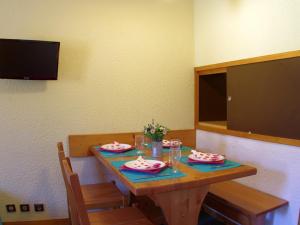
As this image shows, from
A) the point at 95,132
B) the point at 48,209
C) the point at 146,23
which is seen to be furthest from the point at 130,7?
the point at 48,209

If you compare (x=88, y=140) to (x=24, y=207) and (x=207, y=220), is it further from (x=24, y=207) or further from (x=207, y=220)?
(x=207, y=220)

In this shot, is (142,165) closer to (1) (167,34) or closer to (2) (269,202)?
(2) (269,202)

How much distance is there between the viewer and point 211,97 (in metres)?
3.00

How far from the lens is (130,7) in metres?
2.66

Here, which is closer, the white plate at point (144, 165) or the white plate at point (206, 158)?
the white plate at point (144, 165)

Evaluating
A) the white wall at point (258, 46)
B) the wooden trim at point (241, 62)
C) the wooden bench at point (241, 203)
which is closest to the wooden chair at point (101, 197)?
the wooden bench at point (241, 203)

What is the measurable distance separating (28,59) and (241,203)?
81.3 inches

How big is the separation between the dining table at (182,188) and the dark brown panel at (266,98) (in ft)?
1.64

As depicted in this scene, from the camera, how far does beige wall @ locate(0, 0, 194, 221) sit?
7.80ft

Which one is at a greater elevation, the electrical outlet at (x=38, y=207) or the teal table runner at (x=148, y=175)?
the teal table runner at (x=148, y=175)

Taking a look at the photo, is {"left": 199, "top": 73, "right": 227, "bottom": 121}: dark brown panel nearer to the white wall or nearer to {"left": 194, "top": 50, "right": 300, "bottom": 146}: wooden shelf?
{"left": 194, "top": 50, "right": 300, "bottom": 146}: wooden shelf

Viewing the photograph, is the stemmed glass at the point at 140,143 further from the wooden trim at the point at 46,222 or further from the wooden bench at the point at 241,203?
the wooden trim at the point at 46,222

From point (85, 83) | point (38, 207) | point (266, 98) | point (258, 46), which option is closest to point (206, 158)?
point (266, 98)

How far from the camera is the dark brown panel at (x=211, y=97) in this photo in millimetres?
Result: 2959
